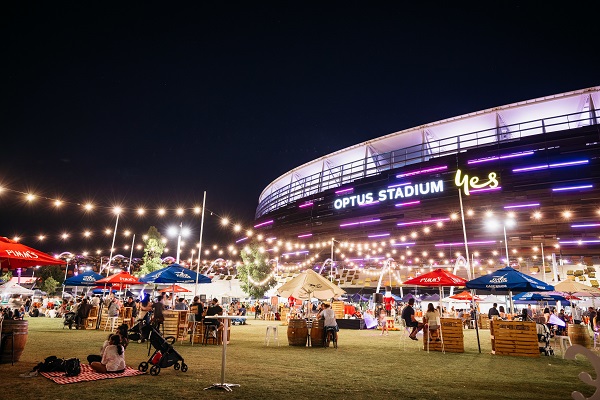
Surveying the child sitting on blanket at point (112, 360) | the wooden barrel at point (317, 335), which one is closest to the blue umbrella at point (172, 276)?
the wooden barrel at point (317, 335)

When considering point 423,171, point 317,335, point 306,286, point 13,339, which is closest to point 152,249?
point 306,286

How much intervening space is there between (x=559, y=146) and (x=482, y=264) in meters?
13.2

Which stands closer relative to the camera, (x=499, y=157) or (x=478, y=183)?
(x=499, y=157)

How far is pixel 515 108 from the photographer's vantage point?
35.9 m

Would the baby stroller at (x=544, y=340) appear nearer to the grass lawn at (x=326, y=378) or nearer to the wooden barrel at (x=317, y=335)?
the grass lawn at (x=326, y=378)

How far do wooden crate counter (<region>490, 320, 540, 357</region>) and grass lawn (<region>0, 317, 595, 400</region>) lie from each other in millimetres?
468

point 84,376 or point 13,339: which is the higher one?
point 13,339

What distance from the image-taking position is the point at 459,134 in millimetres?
39844

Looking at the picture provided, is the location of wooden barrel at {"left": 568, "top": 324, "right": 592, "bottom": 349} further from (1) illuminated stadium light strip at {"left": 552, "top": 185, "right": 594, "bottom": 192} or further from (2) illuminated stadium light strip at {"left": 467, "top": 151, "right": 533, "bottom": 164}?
(2) illuminated stadium light strip at {"left": 467, "top": 151, "right": 533, "bottom": 164}

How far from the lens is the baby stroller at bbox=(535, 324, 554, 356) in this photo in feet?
38.1

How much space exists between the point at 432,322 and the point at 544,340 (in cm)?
348

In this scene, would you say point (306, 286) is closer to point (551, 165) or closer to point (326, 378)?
point (326, 378)

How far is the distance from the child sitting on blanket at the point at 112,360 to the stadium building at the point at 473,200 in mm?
21847

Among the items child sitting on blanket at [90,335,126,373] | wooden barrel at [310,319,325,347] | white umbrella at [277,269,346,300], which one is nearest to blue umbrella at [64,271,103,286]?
white umbrella at [277,269,346,300]
